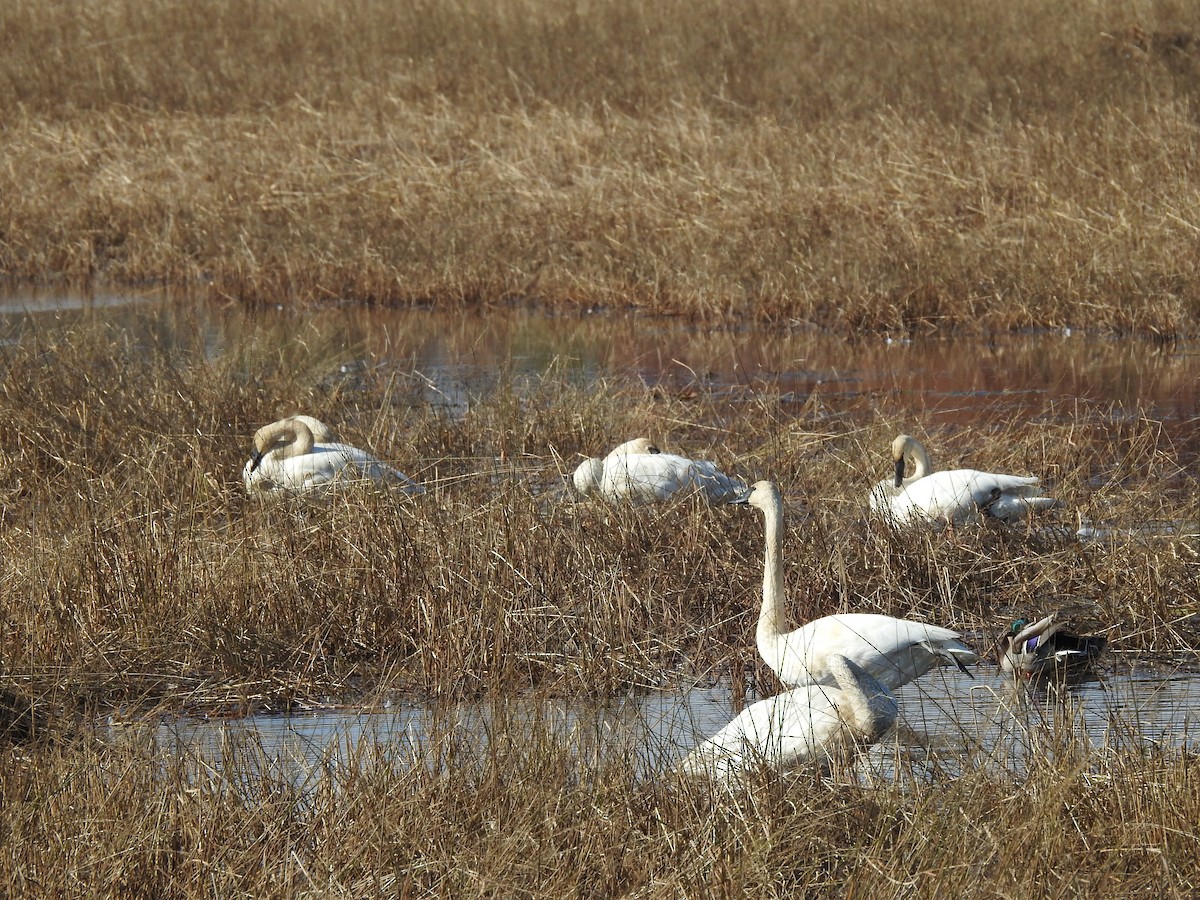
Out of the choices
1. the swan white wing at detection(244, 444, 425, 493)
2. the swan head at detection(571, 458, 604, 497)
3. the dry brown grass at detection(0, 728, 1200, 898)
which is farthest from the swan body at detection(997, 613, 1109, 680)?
the swan white wing at detection(244, 444, 425, 493)

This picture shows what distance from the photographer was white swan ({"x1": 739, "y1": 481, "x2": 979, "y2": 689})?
186 inches

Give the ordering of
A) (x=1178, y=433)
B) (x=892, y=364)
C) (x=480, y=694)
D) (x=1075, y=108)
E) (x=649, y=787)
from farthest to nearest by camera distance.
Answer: (x=1075, y=108) < (x=892, y=364) < (x=1178, y=433) < (x=480, y=694) < (x=649, y=787)

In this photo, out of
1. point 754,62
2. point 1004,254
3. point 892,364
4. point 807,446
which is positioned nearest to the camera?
point 807,446

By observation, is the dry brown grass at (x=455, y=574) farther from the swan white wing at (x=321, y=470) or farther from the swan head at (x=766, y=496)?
the swan head at (x=766, y=496)

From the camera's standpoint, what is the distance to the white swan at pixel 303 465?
21.3 feet

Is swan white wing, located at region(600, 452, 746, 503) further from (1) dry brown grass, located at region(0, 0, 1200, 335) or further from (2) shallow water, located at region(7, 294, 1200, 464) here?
(1) dry brown grass, located at region(0, 0, 1200, 335)

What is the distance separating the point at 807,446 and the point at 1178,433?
226cm

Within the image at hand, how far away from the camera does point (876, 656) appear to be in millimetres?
4734

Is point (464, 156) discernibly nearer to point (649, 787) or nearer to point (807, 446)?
point (807, 446)

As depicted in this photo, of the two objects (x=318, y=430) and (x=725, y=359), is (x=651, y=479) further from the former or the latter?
(x=725, y=359)

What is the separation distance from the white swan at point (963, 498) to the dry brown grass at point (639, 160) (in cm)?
543

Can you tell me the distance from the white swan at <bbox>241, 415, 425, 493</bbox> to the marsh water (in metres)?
1.17

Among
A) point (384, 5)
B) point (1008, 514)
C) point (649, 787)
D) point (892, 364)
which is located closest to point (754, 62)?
point (384, 5)

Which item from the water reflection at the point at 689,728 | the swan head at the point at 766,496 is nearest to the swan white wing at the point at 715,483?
the swan head at the point at 766,496
